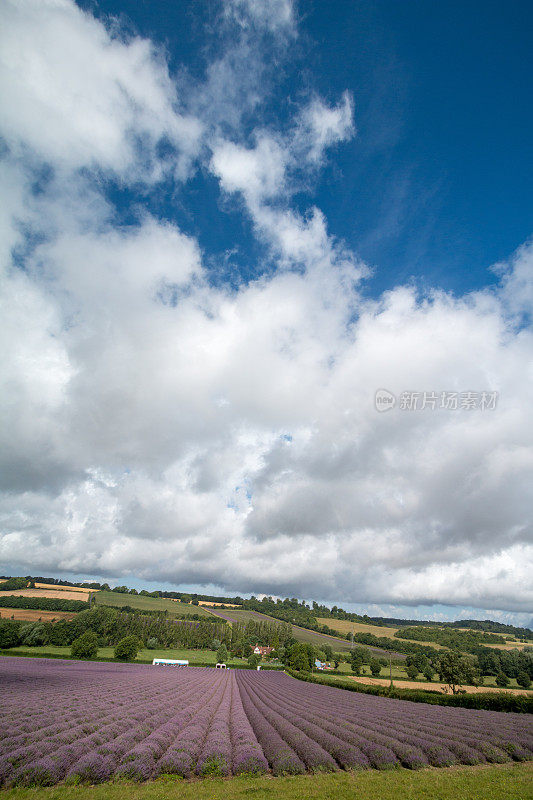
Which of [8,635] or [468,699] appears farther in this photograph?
[8,635]

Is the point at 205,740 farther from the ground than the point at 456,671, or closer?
farther from the ground

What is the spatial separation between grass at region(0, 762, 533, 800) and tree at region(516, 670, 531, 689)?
108 metres

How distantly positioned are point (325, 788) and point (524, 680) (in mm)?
115172

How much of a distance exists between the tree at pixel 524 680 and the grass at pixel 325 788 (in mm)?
107827

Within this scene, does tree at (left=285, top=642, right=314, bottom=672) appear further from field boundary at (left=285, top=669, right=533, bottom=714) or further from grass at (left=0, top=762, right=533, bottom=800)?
grass at (left=0, top=762, right=533, bottom=800)

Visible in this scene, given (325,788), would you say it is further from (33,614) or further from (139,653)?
(33,614)

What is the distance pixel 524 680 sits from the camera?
309 feet

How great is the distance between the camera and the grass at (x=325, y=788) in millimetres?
12516

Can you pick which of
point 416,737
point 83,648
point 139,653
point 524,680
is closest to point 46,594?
point 139,653

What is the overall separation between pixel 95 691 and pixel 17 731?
792 inches

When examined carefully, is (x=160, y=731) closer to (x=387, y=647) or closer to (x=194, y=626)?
(x=194, y=626)

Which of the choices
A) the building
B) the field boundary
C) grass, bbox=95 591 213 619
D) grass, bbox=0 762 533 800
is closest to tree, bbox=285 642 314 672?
the building

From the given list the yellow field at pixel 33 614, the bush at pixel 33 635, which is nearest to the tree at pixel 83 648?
the bush at pixel 33 635

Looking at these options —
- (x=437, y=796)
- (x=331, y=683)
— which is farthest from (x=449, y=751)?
(x=331, y=683)
